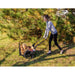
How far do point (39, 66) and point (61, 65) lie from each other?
852 mm

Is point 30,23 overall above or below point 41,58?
above

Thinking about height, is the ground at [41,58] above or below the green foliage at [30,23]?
below

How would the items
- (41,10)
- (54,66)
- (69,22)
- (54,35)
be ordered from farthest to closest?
(69,22) < (41,10) < (54,35) < (54,66)

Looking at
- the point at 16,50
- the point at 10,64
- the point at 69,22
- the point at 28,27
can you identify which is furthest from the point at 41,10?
the point at 10,64

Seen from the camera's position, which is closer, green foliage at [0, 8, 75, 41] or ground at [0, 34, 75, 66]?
ground at [0, 34, 75, 66]

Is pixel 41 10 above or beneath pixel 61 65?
above

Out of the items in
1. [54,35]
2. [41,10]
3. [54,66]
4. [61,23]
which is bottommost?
[54,66]

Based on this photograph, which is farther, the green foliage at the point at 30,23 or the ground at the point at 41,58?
the green foliage at the point at 30,23

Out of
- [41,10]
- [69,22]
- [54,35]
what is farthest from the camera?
[69,22]

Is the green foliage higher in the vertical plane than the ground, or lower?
higher

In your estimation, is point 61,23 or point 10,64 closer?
point 10,64

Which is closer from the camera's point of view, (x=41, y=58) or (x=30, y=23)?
(x=41, y=58)

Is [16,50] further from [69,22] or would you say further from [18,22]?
[69,22]

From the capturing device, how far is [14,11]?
5.96 metres
